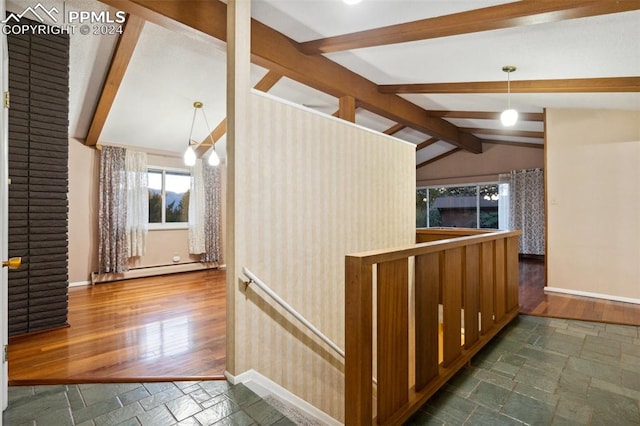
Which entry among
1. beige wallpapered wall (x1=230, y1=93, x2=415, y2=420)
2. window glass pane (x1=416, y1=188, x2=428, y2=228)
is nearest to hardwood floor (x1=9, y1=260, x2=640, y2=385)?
beige wallpapered wall (x1=230, y1=93, x2=415, y2=420)

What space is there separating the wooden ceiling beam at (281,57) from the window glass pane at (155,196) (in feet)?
12.8

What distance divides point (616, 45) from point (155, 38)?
14.5ft

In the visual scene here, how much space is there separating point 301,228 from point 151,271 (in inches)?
170

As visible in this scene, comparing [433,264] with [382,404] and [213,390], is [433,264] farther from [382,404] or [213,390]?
[213,390]

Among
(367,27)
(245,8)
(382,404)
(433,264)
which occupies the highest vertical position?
(367,27)

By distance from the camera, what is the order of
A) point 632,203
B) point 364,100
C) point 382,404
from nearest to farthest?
point 382,404
point 632,203
point 364,100

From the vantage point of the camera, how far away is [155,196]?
6.19 meters

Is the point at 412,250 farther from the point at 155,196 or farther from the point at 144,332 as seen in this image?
the point at 155,196

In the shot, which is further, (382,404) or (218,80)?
(218,80)

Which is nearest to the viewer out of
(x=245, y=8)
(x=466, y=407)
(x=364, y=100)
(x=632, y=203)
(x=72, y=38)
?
(x=466, y=407)

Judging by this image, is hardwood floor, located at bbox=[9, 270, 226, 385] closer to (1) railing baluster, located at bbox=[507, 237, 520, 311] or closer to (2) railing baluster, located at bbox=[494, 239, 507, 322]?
(2) railing baluster, located at bbox=[494, 239, 507, 322]

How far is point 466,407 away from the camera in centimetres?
197

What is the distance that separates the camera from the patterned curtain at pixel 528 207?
7.22m

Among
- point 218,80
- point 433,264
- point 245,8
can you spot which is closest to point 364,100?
point 218,80
